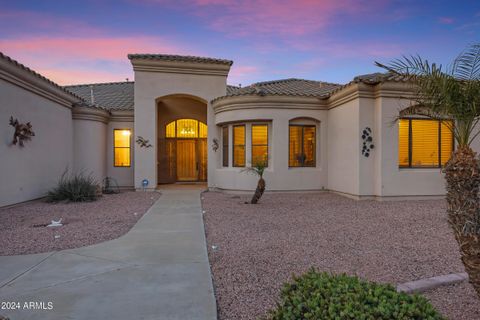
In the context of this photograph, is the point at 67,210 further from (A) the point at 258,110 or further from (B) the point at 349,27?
(B) the point at 349,27

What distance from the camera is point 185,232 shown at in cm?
653

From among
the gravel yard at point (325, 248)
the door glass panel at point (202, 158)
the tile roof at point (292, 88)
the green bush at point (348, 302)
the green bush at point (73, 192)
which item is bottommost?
the gravel yard at point (325, 248)

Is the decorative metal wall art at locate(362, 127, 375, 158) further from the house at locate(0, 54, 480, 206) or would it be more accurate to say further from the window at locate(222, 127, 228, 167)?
the window at locate(222, 127, 228, 167)

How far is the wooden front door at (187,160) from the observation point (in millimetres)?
17844

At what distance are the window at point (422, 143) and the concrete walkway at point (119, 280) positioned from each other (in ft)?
29.2

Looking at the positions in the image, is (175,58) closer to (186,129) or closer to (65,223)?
(186,129)

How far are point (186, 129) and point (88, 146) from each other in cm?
548

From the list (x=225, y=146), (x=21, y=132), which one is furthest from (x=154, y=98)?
(x=21, y=132)

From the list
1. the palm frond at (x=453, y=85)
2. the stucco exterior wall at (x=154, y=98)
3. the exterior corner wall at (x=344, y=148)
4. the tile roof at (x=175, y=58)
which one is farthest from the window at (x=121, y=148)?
the palm frond at (x=453, y=85)

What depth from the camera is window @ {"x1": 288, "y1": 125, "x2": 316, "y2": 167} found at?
532 inches

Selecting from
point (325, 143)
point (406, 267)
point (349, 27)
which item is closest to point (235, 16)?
point (349, 27)

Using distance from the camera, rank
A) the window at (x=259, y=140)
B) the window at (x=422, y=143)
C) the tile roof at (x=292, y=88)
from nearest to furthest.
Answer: the window at (x=422, y=143) < the window at (x=259, y=140) < the tile roof at (x=292, y=88)

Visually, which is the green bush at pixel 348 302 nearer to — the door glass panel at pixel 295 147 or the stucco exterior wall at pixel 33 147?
the stucco exterior wall at pixel 33 147

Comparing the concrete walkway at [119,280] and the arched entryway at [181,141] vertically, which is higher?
the arched entryway at [181,141]
